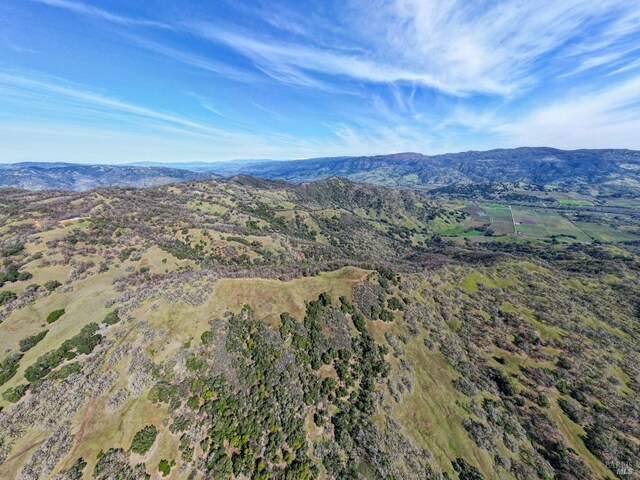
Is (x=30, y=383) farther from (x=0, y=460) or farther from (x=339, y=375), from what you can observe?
(x=339, y=375)

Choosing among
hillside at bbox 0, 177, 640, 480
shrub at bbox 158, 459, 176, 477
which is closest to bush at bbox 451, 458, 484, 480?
hillside at bbox 0, 177, 640, 480

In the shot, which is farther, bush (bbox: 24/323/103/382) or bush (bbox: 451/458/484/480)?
bush (bbox: 451/458/484/480)

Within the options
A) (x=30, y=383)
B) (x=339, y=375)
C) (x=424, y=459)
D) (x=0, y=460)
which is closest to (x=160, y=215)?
(x=30, y=383)

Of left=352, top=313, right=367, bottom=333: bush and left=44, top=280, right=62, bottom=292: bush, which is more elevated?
left=44, top=280, right=62, bottom=292: bush

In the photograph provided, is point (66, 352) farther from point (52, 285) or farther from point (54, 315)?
A: point (52, 285)

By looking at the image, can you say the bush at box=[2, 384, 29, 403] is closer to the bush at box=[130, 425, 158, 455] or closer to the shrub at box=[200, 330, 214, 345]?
the bush at box=[130, 425, 158, 455]
